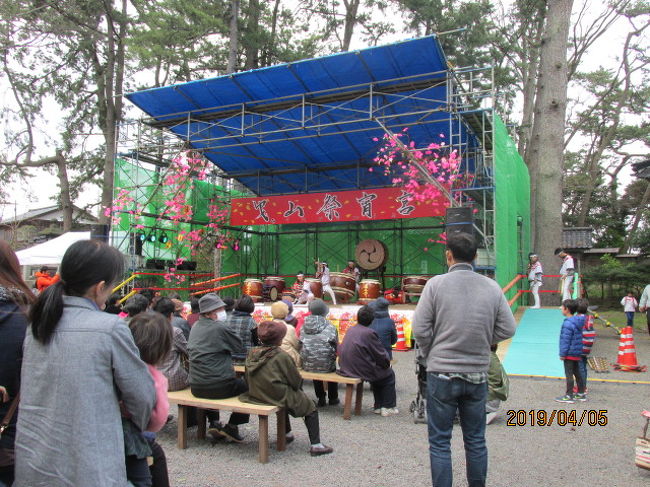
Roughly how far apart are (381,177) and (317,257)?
11.0 feet

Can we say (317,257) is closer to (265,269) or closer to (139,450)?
(265,269)

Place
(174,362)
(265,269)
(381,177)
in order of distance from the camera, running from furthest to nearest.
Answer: (265,269) < (381,177) < (174,362)

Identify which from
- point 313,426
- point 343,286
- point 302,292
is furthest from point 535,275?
point 313,426

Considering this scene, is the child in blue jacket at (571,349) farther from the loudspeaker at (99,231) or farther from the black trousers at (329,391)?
the loudspeaker at (99,231)

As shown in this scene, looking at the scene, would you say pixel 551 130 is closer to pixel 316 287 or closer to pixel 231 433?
pixel 316 287

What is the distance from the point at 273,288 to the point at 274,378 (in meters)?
10.6

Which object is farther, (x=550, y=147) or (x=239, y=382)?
(x=550, y=147)

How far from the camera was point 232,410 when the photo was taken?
3938 millimetres

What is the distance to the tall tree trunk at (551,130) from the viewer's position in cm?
1361

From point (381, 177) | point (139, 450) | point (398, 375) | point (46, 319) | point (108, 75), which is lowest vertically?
point (398, 375)

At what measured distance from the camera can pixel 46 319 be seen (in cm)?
158

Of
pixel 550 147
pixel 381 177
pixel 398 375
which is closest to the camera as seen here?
pixel 398 375

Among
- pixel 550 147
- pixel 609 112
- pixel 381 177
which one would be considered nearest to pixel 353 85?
pixel 381 177

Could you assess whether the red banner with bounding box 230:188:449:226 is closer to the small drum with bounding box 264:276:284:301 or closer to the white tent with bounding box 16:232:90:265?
the small drum with bounding box 264:276:284:301
